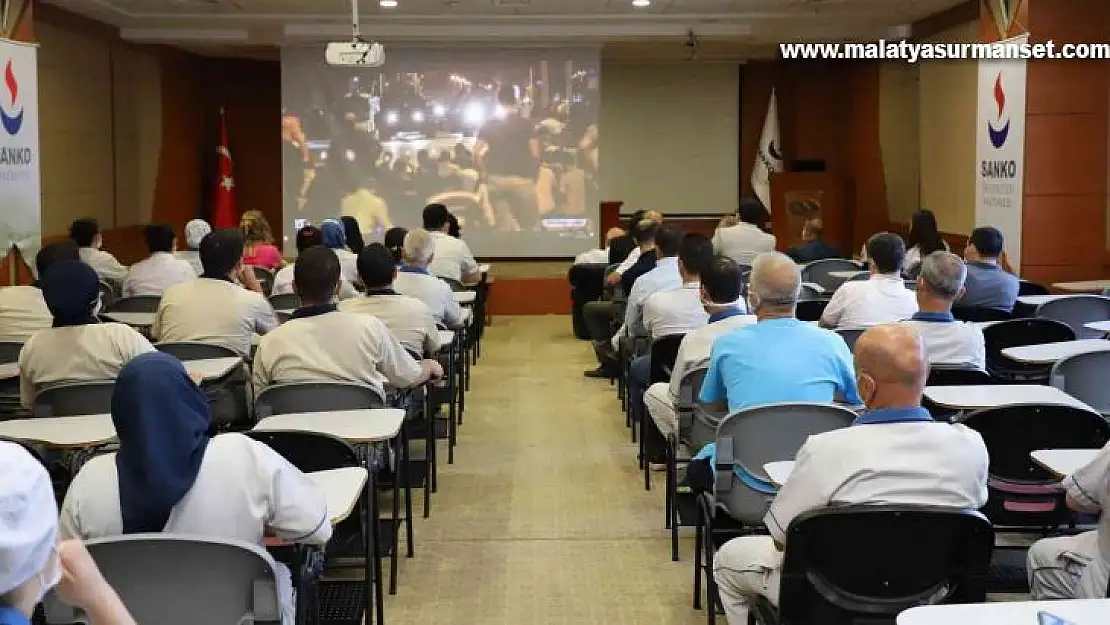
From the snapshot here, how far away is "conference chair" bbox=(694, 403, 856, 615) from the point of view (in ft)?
12.3

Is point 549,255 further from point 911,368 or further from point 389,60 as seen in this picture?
point 911,368

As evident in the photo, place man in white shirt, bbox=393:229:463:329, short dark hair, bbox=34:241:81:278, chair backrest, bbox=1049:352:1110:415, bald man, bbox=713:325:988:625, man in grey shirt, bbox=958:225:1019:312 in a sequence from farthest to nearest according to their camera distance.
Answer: man in white shirt, bbox=393:229:463:329, short dark hair, bbox=34:241:81:278, man in grey shirt, bbox=958:225:1019:312, chair backrest, bbox=1049:352:1110:415, bald man, bbox=713:325:988:625

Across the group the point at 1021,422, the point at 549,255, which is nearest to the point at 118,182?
the point at 549,255

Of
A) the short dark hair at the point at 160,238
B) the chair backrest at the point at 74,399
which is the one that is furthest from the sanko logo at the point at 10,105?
the chair backrest at the point at 74,399

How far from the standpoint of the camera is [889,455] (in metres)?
2.79

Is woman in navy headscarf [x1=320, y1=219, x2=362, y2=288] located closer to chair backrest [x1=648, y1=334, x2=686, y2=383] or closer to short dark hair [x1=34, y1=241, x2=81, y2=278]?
short dark hair [x1=34, y1=241, x2=81, y2=278]

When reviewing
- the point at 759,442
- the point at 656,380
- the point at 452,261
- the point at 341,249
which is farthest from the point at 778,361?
the point at 452,261

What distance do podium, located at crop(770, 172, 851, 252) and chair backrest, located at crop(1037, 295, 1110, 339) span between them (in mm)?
8153

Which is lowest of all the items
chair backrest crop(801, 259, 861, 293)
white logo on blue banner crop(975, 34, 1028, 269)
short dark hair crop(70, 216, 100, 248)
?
chair backrest crop(801, 259, 861, 293)

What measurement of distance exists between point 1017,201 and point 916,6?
3.19 m

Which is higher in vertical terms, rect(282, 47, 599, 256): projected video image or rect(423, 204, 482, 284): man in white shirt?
rect(282, 47, 599, 256): projected video image

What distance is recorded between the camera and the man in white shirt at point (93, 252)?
9.16m

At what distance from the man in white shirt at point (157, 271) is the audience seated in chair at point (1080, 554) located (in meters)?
6.37

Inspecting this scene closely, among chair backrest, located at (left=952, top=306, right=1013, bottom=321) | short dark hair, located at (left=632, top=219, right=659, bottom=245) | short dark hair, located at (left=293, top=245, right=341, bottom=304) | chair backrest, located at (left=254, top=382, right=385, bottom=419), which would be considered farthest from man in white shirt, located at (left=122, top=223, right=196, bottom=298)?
chair backrest, located at (left=952, top=306, right=1013, bottom=321)
